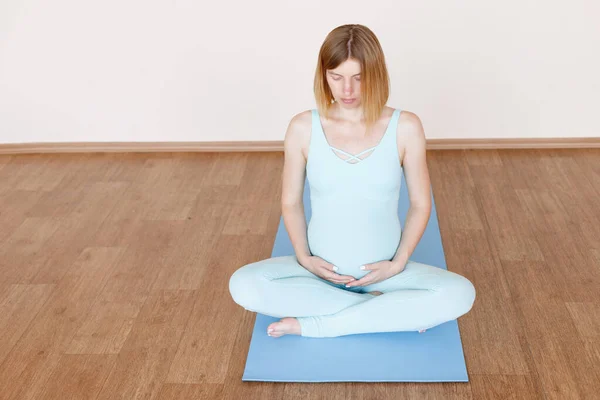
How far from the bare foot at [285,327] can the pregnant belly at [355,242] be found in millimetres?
217

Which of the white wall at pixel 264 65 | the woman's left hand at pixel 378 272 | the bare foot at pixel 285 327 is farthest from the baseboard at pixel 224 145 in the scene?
the bare foot at pixel 285 327

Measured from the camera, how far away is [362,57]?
2141 millimetres

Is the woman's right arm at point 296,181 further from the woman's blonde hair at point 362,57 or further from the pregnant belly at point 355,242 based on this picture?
the woman's blonde hair at point 362,57

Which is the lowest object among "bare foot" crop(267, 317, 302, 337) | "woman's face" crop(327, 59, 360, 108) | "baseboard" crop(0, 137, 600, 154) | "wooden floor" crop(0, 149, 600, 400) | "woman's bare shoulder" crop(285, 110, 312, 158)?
"baseboard" crop(0, 137, 600, 154)

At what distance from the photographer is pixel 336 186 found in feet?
7.66

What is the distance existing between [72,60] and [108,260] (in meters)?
1.40

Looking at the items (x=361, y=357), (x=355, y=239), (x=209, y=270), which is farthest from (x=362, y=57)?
(x=209, y=270)

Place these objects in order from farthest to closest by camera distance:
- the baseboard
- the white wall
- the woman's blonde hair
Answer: the baseboard, the white wall, the woman's blonde hair

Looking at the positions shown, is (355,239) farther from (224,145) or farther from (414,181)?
(224,145)

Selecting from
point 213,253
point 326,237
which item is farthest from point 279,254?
point 326,237

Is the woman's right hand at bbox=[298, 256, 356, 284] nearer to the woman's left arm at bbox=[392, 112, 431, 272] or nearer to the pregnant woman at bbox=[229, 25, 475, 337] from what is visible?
the pregnant woman at bbox=[229, 25, 475, 337]

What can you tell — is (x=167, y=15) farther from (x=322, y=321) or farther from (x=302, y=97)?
(x=322, y=321)

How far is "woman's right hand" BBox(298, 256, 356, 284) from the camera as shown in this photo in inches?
92.4

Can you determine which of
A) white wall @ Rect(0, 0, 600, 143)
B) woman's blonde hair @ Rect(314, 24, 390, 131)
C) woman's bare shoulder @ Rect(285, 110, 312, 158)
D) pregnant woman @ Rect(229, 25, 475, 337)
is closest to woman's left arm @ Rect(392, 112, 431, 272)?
pregnant woman @ Rect(229, 25, 475, 337)
